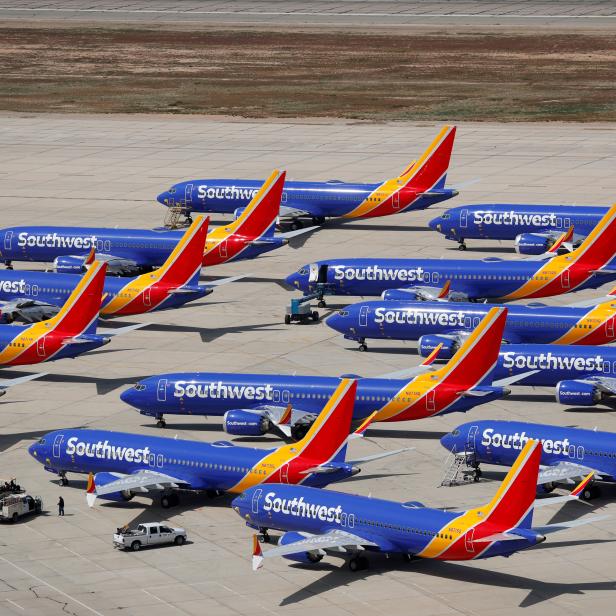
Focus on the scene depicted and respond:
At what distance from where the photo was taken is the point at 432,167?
153125 mm

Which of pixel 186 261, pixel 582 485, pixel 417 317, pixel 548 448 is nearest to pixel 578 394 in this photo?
pixel 548 448

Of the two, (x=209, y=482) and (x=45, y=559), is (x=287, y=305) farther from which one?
(x=45, y=559)

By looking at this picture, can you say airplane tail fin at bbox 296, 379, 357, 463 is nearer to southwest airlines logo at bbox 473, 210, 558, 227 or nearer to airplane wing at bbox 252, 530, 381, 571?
airplane wing at bbox 252, 530, 381, 571

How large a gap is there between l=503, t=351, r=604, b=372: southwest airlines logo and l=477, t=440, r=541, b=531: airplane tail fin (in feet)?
99.2

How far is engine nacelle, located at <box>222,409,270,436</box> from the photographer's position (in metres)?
95.8

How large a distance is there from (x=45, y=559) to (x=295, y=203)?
79026 millimetres

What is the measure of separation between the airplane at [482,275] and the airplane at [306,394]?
27088mm

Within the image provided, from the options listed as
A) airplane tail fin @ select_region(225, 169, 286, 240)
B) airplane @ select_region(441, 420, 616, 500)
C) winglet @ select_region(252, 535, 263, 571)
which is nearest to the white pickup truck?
winglet @ select_region(252, 535, 263, 571)

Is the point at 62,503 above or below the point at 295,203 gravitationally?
below

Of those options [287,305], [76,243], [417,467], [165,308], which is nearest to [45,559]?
[417,467]

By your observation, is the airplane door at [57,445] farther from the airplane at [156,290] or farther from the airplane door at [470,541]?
the airplane at [156,290]

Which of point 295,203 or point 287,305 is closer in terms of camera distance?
point 287,305

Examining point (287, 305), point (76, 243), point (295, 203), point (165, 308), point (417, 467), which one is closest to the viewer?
point (417, 467)

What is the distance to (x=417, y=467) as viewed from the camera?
3615 inches
